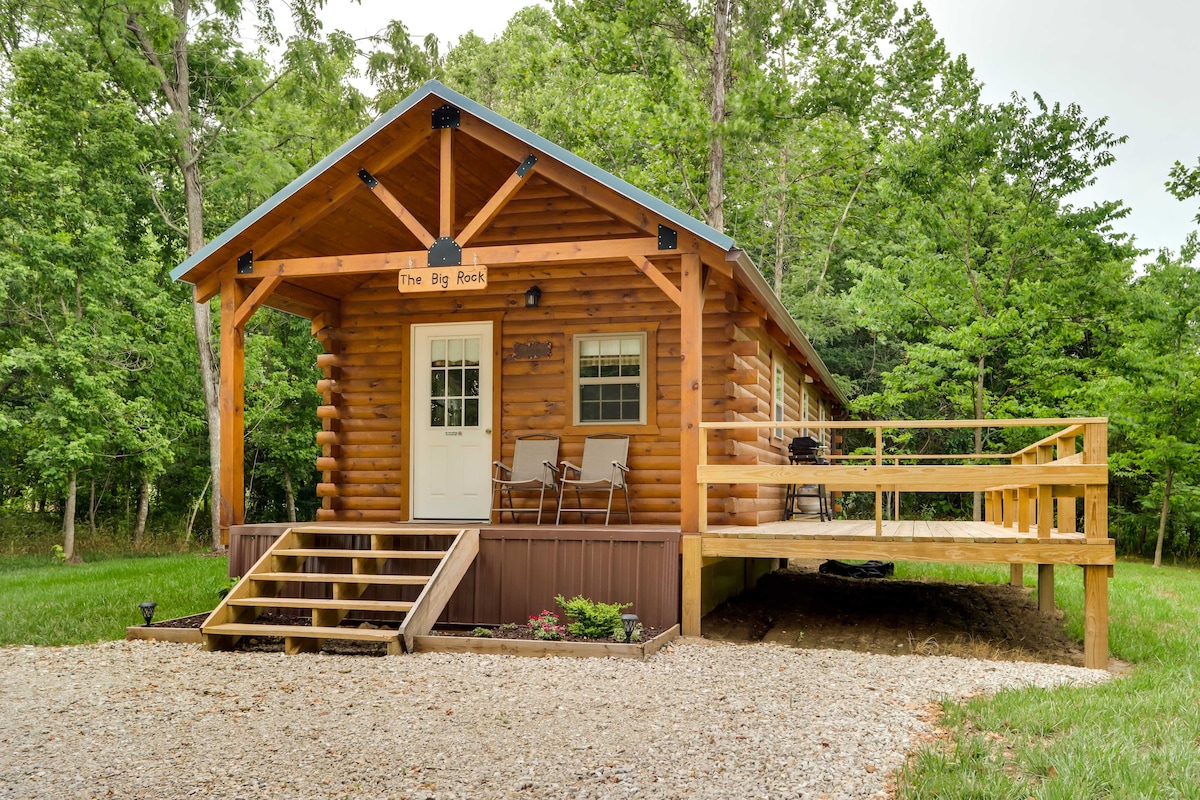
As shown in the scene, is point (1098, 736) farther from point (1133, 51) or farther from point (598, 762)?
point (1133, 51)

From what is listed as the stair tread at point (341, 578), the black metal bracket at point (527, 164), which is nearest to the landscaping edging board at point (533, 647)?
the stair tread at point (341, 578)

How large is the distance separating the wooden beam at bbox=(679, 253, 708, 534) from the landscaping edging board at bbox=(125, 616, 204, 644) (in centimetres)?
396

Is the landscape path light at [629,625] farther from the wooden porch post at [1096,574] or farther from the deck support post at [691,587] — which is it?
the wooden porch post at [1096,574]

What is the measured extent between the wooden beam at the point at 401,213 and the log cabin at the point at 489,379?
0.07 feet

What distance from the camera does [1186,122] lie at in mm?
31297

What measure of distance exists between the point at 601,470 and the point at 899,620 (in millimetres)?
3351

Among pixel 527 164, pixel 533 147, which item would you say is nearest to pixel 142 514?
pixel 527 164

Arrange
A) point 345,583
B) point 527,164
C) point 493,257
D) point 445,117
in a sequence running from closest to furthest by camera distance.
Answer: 1. point 345,583
2. point 493,257
3. point 527,164
4. point 445,117

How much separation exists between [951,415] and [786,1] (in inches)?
396

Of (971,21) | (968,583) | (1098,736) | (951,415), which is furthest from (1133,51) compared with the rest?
(1098,736)

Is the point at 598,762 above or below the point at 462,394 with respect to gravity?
below

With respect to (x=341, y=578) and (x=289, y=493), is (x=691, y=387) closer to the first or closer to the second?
(x=341, y=578)

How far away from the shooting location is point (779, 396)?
12945mm

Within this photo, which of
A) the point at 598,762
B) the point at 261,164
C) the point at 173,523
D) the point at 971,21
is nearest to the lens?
the point at 598,762
